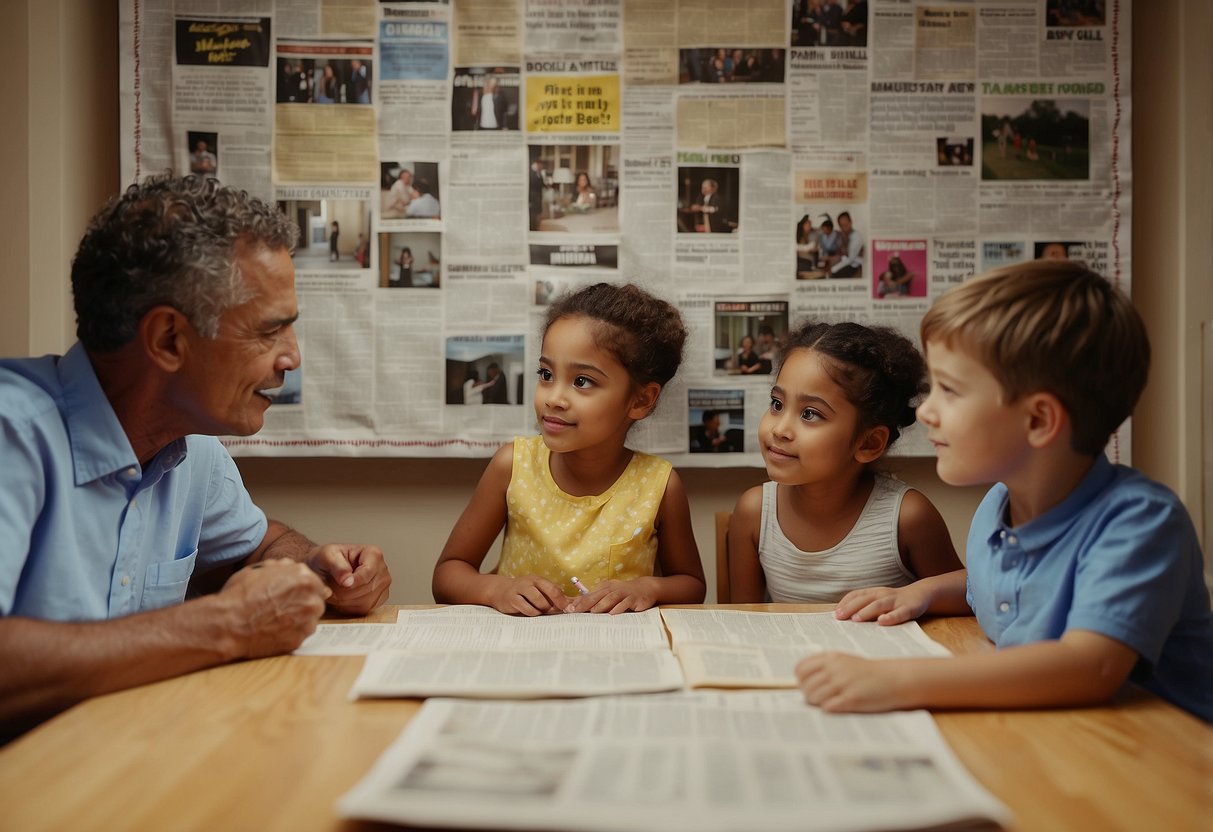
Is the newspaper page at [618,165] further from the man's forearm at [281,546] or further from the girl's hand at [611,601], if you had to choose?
the girl's hand at [611,601]

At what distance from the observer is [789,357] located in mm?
1802

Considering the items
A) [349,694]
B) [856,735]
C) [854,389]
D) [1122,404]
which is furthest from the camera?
[854,389]

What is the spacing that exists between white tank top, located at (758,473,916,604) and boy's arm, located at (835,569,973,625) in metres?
0.36

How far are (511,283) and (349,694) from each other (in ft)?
4.60

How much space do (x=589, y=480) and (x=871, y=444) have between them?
0.55 m

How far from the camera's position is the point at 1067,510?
1.05 metres

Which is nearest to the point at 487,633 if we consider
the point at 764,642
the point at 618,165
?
the point at 764,642

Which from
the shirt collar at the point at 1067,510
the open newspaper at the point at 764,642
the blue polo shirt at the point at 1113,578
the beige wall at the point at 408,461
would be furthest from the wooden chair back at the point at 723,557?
the shirt collar at the point at 1067,510

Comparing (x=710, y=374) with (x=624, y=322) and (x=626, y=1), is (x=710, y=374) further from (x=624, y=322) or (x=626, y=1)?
(x=626, y=1)

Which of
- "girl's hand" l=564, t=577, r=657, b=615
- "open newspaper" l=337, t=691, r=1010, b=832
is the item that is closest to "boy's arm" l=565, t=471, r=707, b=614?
"girl's hand" l=564, t=577, r=657, b=615

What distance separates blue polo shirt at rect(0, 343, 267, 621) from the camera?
106cm

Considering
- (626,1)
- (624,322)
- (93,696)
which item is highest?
(626,1)

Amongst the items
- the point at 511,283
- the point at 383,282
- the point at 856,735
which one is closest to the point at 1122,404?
the point at 856,735

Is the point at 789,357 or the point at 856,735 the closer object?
the point at 856,735
